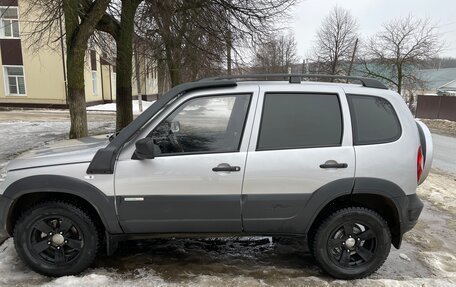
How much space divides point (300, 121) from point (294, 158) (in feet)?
1.19

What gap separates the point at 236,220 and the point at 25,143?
33.2 feet

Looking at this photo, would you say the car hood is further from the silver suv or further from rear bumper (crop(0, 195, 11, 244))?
rear bumper (crop(0, 195, 11, 244))

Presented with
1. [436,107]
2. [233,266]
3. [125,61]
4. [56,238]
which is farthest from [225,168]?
[436,107]

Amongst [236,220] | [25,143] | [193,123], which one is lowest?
[25,143]

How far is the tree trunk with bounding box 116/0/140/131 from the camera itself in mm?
10695

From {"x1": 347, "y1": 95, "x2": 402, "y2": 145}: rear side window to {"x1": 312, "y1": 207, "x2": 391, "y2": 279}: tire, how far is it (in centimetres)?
69

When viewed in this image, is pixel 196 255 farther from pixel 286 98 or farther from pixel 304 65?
pixel 304 65

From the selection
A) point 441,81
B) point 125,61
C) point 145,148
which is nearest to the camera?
point 145,148

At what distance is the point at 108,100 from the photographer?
33094 mm

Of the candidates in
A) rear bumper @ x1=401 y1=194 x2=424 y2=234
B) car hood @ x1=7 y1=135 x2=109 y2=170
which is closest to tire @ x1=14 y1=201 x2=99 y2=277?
car hood @ x1=7 y1=135 x2=109 y2=170

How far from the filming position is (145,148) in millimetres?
3113

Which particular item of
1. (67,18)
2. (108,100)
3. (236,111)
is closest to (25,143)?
(67,18)

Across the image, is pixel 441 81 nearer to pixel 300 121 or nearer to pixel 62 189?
pixel 300 121

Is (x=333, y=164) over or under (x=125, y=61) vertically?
under
